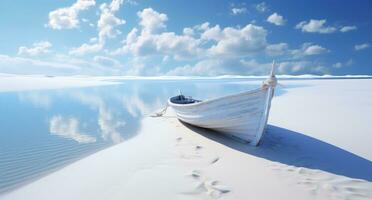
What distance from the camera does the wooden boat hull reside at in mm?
6812

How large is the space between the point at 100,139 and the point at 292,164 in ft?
20.3

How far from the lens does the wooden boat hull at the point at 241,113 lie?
22.4 feet

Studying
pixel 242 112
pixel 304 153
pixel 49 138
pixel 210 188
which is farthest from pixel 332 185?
pixel 49 138

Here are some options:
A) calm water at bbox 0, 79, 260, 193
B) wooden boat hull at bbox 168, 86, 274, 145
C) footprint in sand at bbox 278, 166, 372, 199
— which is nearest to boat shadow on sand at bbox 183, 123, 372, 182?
footprint in sand at bbox 278, 166, 372, 199

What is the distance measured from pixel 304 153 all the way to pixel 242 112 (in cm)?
192

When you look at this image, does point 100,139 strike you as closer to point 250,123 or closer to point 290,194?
point 250,123

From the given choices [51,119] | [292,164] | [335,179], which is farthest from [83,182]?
[51,119]

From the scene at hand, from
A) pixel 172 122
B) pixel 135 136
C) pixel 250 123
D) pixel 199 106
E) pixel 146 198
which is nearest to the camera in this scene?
pixel 146 198

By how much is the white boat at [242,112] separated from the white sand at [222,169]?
16.0 inches

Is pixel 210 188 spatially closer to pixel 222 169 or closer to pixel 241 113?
pixel 222 169

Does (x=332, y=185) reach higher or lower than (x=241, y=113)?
lower

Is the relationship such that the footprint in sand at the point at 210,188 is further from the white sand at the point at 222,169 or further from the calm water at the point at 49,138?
the calm water at the point at 49,138

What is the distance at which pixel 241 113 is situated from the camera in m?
7.18

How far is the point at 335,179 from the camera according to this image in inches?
202
